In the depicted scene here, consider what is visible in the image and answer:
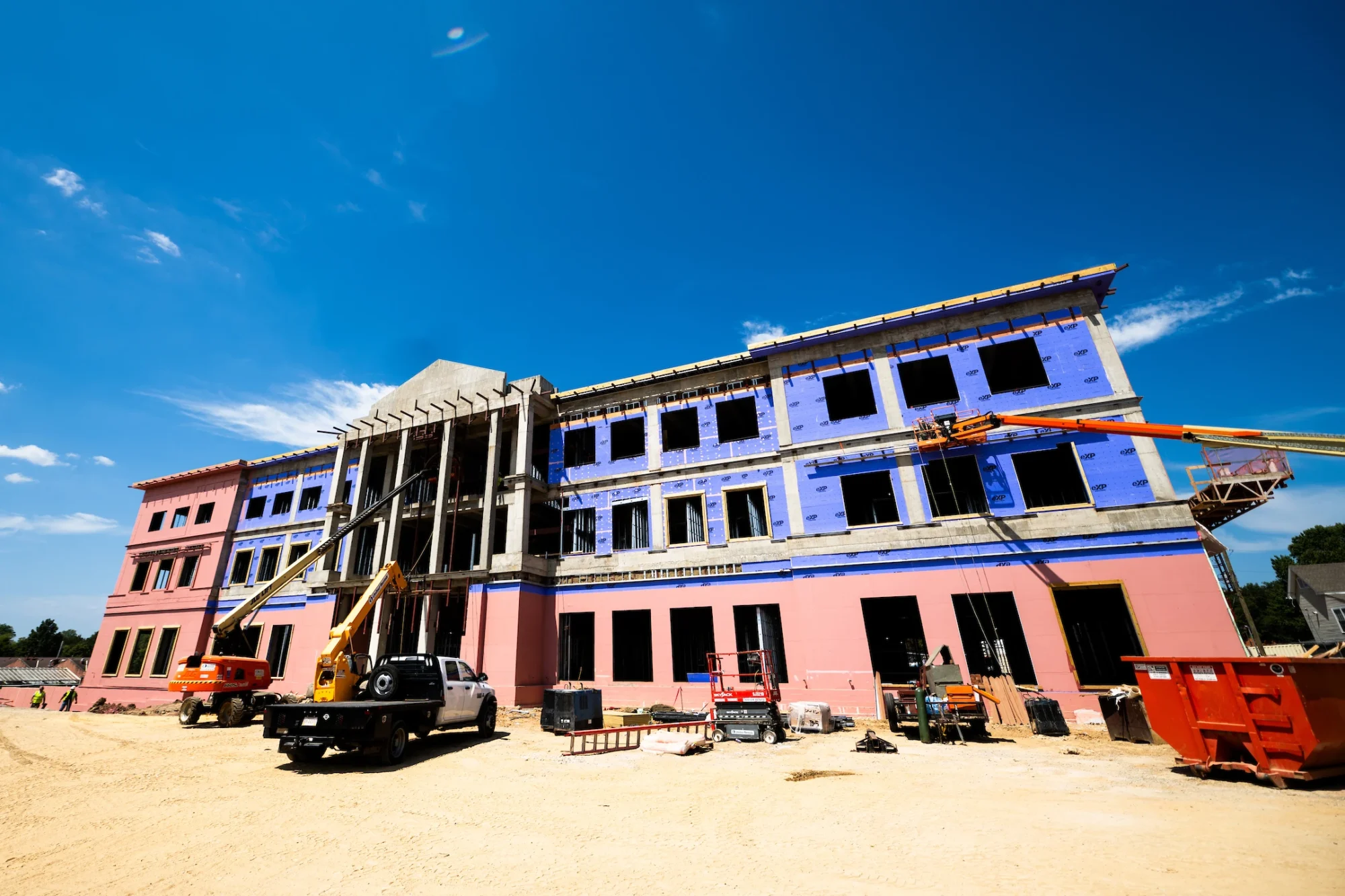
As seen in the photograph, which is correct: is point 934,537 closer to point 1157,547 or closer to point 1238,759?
point 1157,547

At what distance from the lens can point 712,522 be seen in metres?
21.8

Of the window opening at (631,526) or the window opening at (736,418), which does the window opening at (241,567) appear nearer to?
the window opening at (631,526)

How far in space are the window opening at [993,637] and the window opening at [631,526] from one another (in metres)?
11.6

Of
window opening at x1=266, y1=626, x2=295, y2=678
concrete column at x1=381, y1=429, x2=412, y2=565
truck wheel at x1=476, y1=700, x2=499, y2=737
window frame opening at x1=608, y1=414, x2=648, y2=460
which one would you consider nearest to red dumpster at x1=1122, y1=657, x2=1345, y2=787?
truck wheel at x1=476, y1=700, x2=499, y2=737

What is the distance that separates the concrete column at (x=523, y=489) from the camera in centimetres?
2289

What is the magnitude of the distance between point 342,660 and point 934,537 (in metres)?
18.5

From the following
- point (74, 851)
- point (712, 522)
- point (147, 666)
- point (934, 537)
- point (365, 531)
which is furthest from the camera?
point (147, 666)

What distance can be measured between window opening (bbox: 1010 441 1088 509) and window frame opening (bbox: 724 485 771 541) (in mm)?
8446

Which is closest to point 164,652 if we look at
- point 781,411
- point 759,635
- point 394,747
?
point 394,747

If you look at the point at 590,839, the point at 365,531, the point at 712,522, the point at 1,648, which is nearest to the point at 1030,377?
the point at 712,522

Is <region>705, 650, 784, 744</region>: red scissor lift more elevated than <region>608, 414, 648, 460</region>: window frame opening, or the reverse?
<region>608, 414, 648, 460</region>: window frame opening

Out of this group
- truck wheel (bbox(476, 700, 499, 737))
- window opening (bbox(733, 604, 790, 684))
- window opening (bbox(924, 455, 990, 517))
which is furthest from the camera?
window opening (bbox(733, 604, 790, 684))

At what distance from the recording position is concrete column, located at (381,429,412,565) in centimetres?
2477

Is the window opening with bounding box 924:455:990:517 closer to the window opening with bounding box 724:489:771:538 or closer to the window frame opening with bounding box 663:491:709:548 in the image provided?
the window opening with bounding box 724:489:771:538
